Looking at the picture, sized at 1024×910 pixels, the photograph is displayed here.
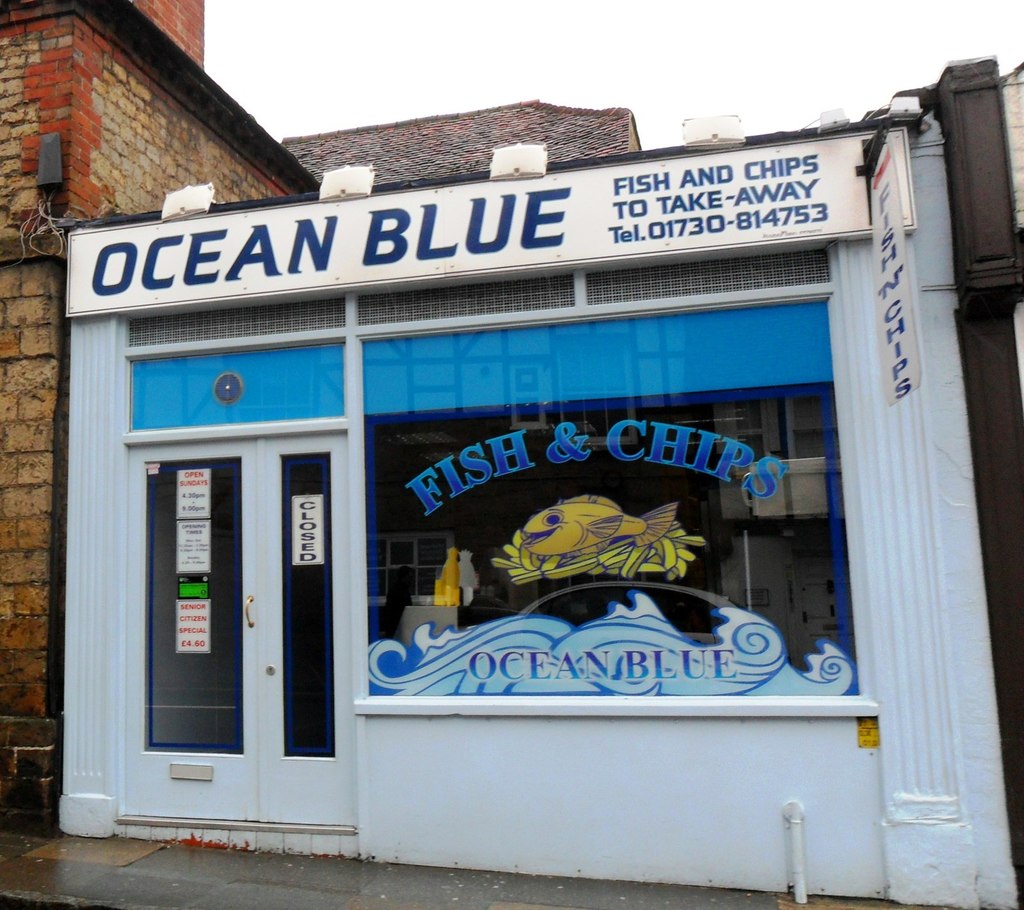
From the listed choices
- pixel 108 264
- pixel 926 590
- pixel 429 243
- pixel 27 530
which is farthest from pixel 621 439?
pixel 27 530

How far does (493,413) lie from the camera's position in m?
5.53

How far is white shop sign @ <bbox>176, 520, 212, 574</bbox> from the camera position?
5883mm

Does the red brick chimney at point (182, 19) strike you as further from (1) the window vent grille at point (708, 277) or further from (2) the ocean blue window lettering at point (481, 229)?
(1) the window vent grille at point (708, 277)

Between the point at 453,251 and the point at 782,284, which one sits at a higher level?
the point at 453,251

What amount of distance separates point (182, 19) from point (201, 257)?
4011 mm

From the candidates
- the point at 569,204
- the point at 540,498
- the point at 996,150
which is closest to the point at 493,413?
the point at 540,498

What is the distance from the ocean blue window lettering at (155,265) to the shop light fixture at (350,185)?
3.38ft

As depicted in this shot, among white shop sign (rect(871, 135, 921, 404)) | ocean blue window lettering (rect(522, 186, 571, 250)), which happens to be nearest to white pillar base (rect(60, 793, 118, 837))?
ocean blue window lettering (rect(522, 186, 571, 250))

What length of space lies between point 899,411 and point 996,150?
1.44 meters

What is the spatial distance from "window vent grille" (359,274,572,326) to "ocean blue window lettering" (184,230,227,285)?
38.9 inches

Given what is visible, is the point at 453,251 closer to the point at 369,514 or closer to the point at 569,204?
the point at 569,204

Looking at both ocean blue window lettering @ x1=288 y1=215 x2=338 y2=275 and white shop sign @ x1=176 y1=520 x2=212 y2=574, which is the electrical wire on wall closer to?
ocean blue window lettering @ x1=288 y1=215 x2=338 y2=275

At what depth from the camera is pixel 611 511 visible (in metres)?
5.35

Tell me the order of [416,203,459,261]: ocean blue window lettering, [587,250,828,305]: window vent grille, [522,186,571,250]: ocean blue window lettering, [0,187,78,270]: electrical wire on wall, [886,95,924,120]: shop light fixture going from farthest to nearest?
[0,187,78,270]: electrical wire on wall
[416,203,459,261]: ocean blue window lettering
[522,186,571,250]: ocean blue window lettering
[587,250,828,305]: window vent grille
[886,95,924,120]: shop light fixture
